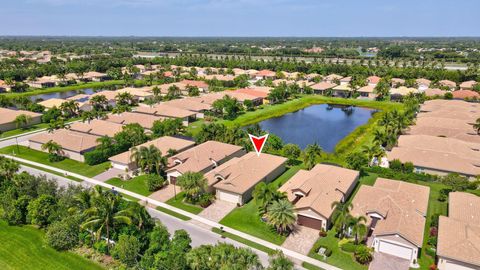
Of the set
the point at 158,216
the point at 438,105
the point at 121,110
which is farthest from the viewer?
the point at 438,105

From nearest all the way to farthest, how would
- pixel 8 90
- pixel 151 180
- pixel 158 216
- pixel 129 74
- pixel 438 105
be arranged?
1. pixel 158 216
2. pixel 151 180
3. pixel 438 105
4. pixel 8 90
5. pixel 129 74

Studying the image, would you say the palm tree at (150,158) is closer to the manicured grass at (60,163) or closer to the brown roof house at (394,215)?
the manicured grass at (60,163)

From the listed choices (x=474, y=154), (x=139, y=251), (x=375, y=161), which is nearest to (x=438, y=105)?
(x=474, y=154)

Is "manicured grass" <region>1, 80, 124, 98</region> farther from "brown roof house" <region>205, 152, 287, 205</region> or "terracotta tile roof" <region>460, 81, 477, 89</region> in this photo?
"terracotta tile roof" <region>460, 81, 477, 89</region>

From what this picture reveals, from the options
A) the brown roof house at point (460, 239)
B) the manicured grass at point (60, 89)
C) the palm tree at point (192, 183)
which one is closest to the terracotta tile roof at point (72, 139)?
the palm tree at point (192, 183)

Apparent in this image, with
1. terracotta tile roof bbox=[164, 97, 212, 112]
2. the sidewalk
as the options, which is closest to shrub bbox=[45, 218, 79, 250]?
the sidewalk

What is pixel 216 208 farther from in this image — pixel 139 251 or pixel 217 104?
pixel 217 104
